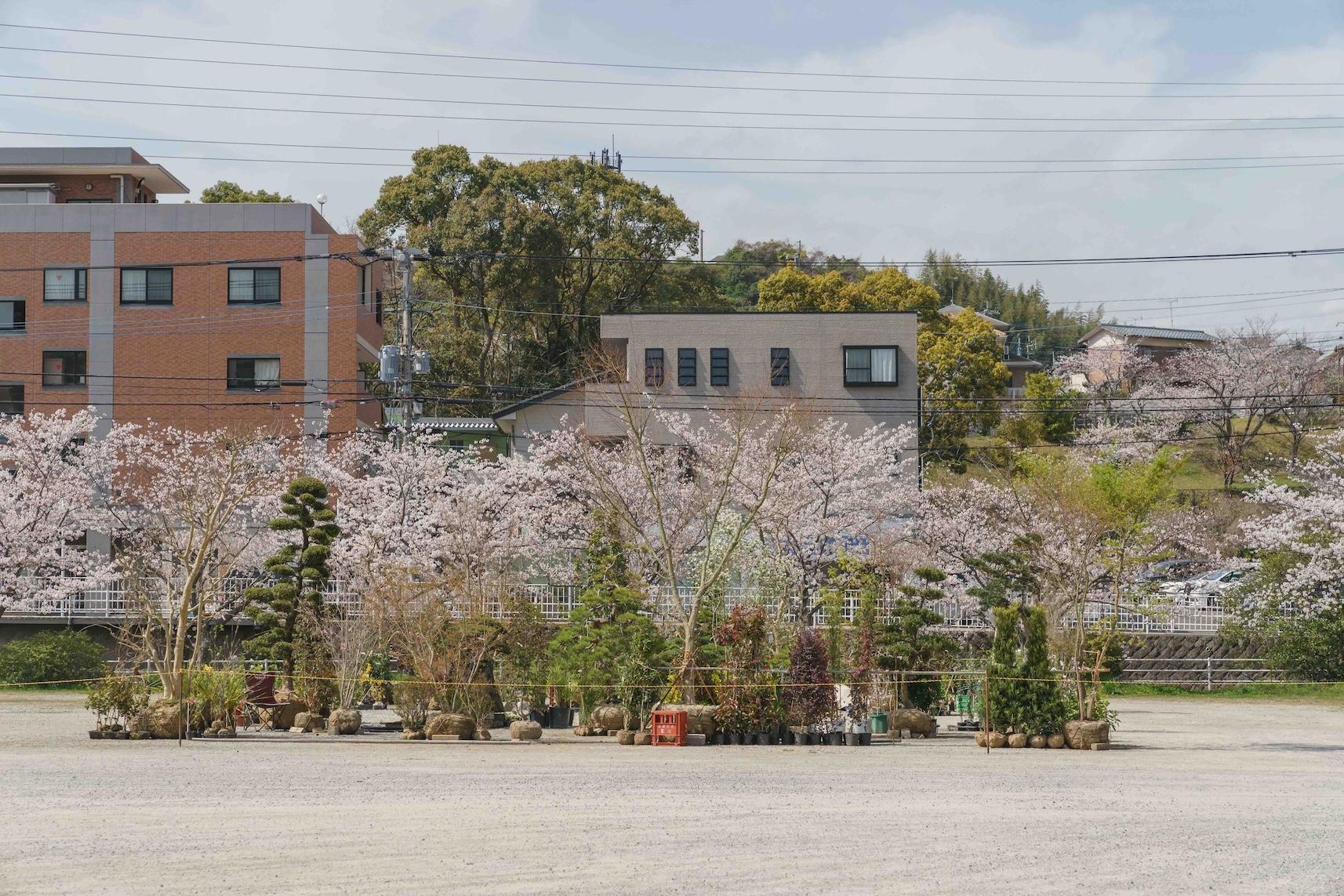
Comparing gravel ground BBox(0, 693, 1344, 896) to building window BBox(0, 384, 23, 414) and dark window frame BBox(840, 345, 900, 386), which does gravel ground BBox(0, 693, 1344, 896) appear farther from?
building window BBox(0, 384, 23, 414)

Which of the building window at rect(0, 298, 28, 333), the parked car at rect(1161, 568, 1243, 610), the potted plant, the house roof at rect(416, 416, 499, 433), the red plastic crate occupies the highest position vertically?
Result: the building window at rect(0, 298, 28, 333)

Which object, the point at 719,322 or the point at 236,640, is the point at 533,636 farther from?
the point at 719,322

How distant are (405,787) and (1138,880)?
25.3 ft

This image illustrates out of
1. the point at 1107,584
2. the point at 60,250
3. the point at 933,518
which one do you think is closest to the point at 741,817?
the point at 1107,584

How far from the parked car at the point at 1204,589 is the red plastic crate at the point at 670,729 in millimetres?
18520

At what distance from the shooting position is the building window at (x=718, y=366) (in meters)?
44.7

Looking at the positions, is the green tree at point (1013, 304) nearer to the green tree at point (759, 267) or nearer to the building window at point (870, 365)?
the green tree at point (759, 267)

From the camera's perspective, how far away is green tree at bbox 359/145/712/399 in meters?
53.9

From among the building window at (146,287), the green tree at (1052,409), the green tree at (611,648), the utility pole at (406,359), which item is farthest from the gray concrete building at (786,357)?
the green tree at (611,648)

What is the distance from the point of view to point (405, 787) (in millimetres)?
14672

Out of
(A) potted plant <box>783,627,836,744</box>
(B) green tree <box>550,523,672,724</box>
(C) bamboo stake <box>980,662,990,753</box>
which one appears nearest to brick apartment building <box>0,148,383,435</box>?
(B) green tree <box>550,523,672,724</box>

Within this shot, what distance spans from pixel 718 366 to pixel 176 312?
1676 cm

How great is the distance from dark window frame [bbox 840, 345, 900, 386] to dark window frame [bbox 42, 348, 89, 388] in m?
23.4

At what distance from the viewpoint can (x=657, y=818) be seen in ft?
41.1
